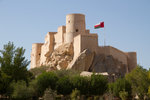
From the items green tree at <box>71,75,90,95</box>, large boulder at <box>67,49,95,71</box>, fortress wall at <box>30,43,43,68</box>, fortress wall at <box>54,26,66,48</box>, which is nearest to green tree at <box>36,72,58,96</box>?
green tree at <box>71,75,90,95</box>

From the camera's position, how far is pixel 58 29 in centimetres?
5259

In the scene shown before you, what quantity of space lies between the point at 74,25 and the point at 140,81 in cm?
1721

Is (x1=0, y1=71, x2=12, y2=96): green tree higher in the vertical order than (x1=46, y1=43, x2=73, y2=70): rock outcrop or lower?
lower

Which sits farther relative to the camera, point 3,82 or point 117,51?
point 117,51

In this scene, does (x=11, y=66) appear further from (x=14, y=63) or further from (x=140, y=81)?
(x=140, y=81)

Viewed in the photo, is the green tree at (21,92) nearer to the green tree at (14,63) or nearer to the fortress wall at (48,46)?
the green tree at (14,63)

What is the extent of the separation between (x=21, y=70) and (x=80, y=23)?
17166mm

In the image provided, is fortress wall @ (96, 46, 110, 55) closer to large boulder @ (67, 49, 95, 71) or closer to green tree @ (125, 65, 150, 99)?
large boulder @ (67, 49, 95, 71)

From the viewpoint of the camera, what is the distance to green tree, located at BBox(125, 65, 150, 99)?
35844mm

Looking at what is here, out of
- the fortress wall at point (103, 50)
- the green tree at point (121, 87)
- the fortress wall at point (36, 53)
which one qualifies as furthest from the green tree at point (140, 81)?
the fortress wall at point (36, 53)

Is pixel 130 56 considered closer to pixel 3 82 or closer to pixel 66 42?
pixel 66 42

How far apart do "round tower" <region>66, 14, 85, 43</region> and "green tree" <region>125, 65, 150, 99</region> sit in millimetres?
13946

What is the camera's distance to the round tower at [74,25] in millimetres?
47906

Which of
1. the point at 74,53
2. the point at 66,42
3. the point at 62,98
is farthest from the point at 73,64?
the point at 62,98
